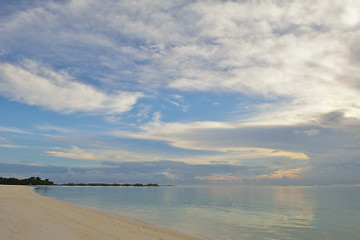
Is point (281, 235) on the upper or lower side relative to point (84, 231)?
lower

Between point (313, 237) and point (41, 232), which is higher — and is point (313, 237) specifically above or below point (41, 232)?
below

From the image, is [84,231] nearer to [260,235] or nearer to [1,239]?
[1,239]

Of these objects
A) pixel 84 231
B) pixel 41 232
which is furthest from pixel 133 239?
pixel 41 232

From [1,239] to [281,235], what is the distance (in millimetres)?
24564

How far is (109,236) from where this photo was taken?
54.2ft

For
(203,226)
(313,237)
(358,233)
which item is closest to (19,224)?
(203,226)

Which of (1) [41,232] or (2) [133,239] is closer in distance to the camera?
(1) [41,232]

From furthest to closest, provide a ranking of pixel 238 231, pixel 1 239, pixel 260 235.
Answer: pixel 238 231, pixel 260 235, pixel 1 239

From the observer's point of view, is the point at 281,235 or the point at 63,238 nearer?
the point at 63,238

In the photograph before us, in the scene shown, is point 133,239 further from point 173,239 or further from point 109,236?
point 173,239

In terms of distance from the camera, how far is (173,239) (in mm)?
19422

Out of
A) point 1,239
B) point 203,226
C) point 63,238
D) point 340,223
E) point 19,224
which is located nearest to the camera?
point 1,239

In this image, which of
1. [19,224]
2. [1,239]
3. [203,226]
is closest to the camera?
[1,239]

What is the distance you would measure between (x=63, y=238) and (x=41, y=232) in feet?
6.34
